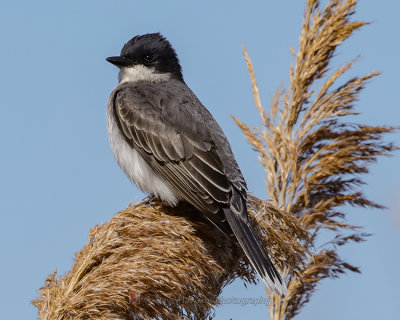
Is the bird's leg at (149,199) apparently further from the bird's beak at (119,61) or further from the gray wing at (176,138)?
the bird's beak at (119,61)

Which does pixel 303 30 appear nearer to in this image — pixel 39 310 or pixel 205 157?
pixel 205 157

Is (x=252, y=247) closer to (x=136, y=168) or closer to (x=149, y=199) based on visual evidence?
(x=149, y=199)

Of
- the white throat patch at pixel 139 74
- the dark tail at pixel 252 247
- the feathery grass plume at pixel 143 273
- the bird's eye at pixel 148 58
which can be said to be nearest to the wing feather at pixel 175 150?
the dark tail at pixel 252 247

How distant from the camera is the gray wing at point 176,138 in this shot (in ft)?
15.4

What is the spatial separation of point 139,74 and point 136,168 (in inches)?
45.5

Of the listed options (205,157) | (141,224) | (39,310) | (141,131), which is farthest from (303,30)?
(39,310)

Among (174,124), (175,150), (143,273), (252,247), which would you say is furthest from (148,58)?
(143,273)

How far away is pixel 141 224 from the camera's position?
11.4 ft

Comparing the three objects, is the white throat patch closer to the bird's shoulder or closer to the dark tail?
the bird's shoulder

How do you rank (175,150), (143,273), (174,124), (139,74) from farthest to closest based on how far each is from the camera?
(139,74) < (174,124) < (175,150) < (143,273)

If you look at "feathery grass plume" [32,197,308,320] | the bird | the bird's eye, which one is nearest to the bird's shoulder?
the bird

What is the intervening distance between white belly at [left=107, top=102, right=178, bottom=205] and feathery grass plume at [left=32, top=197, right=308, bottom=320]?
3.39 feet

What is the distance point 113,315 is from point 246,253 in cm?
125

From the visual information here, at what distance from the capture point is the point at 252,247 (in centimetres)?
407
